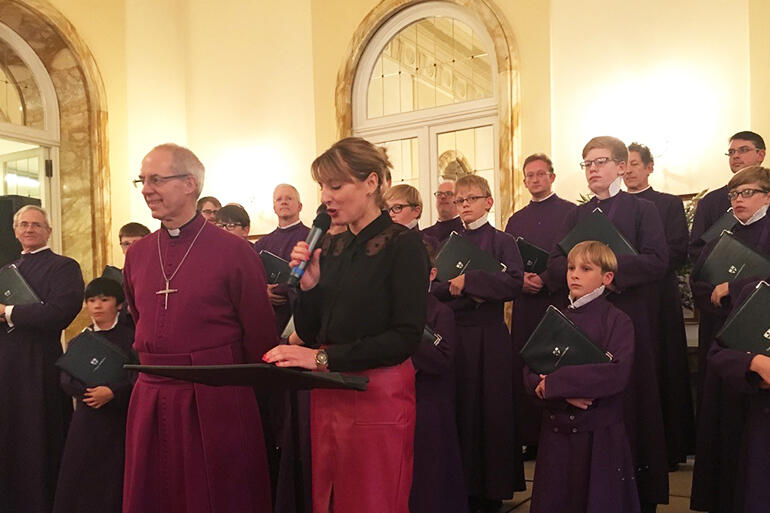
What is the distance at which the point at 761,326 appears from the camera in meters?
3.17

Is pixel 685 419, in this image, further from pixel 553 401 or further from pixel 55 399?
pixel 55 399

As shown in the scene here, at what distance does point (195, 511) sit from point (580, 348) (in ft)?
5.61

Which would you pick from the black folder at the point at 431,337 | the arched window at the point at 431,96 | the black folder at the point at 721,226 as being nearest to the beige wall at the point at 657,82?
the arched window at the point at 431,96

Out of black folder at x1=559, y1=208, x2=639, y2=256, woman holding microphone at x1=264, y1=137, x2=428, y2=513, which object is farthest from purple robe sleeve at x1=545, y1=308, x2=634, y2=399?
woman holding microphone at x1=264, y1=137, x2=428, y2=513

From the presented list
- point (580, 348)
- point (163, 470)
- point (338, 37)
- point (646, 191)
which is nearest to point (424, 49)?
point (338, 37)

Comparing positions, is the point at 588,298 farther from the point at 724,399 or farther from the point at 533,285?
the point at 533,285

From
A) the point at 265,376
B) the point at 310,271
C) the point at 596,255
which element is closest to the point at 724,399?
the point at 596,255

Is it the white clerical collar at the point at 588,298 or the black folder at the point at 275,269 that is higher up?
the black folder at the point at 275,269

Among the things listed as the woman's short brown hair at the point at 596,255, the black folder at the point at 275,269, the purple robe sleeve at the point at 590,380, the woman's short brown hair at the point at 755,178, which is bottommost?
the purple robe sleeve at the point at 590,380

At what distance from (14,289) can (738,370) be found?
3.88 meters

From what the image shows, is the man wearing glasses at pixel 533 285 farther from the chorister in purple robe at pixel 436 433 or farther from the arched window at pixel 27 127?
the arched window at pixel 27 127

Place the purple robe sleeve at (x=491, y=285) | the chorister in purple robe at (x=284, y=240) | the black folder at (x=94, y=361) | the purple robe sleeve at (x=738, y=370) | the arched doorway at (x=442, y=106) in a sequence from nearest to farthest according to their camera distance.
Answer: the purple robe sleeve at (x=738, y=370), the black folder at (x=94, y=361), the purple robe sleeve at (x=491, y=285), the chorister in purple robe at (x=284, y=240), the arched doorway at (x=442, y=106)

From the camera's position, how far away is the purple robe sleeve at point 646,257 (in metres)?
4.22

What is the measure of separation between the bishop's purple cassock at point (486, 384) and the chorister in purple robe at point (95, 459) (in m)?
1.83
